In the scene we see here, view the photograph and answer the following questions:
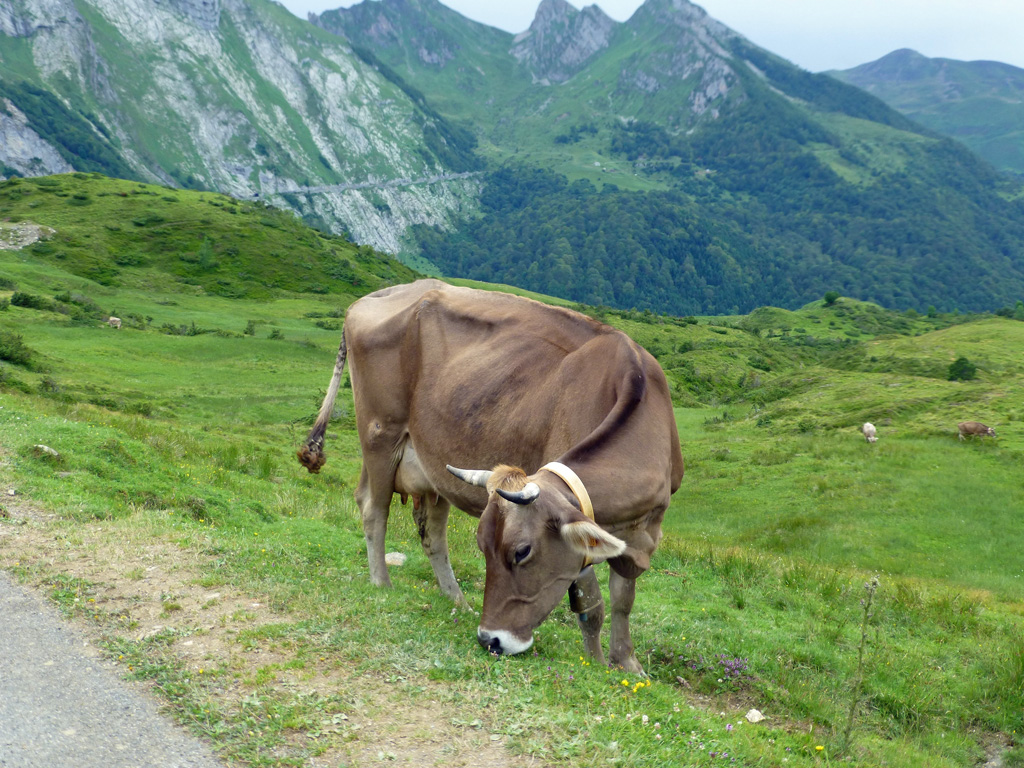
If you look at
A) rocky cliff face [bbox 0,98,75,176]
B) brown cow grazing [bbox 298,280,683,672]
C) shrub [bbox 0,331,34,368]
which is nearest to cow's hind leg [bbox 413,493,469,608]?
brown cow grazing [bbox 298,280,683,672]

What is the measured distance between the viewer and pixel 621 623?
25.3ft

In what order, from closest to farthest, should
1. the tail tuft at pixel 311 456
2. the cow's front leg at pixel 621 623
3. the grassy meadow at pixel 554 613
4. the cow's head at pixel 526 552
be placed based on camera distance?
the grassy meadow at pixel 554 613 → the cow's head at pixel 526 552 → the cow's front leg at pixel 621 623 → the tail tuft at pixel 311 456

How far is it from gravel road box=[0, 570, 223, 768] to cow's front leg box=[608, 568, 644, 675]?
13.1 ft

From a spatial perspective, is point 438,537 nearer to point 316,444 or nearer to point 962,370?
point 316,444

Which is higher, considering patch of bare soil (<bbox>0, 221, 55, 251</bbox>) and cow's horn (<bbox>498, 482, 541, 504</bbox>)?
cow's horn (<bbox>498, 482, 541, 504</bbox>)

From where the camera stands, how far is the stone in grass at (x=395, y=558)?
37.1 ft

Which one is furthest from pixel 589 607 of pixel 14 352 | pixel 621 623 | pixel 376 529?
pixel 14 352

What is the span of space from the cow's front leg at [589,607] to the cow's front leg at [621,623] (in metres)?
0.17

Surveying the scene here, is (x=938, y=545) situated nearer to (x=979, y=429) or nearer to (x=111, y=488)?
(x=979, y=429)

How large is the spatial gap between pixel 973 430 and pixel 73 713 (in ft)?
103

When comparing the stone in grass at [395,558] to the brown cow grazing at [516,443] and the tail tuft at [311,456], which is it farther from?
the tail tuft at [311,456]

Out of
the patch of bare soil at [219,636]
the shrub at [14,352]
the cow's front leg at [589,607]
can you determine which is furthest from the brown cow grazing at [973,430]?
the shrub at [14,352]

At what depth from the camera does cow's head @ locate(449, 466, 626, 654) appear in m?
6.39

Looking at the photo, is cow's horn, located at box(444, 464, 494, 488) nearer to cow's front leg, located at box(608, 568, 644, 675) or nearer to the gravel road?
cow's front leg, located at box(608, 568, 644, 675)
